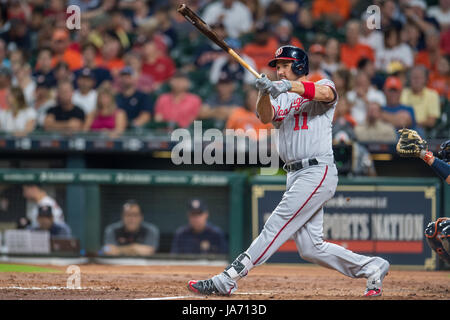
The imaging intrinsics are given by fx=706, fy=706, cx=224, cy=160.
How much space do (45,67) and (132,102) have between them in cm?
151

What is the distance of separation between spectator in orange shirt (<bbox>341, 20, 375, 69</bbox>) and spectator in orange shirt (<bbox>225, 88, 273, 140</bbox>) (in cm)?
196

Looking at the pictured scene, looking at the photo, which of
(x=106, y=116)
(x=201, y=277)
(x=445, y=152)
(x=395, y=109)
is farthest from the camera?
(x=106, y=116)

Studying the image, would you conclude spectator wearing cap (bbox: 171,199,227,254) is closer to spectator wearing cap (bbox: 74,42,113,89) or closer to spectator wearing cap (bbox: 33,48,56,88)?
spectator wearing cap (bbox: 74,42,113,89)

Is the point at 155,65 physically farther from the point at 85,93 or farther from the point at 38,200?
the point at 38,200

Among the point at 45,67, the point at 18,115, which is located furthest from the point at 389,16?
the point at 18,115

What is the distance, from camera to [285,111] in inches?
192

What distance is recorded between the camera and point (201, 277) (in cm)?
650

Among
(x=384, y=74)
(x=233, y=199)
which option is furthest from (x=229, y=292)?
(x=384, y=74)

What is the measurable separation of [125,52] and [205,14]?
52.1 inches

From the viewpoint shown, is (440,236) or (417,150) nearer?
(417,150)

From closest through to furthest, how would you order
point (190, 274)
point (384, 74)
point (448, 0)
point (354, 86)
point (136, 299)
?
point (136, 299) → point (190, 274) → point (354, 86) → point (384, 74) → point (448, 0)

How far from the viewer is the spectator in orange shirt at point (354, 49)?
31.7 feet

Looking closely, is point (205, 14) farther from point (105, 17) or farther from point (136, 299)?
point (136, 299)

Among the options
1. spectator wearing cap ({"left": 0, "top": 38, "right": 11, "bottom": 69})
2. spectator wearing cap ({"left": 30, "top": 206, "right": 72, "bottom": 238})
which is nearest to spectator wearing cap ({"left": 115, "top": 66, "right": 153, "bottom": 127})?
spectator wearing cap ({"left": 30, "top": 206, "right": 72, "bottom": 238})
